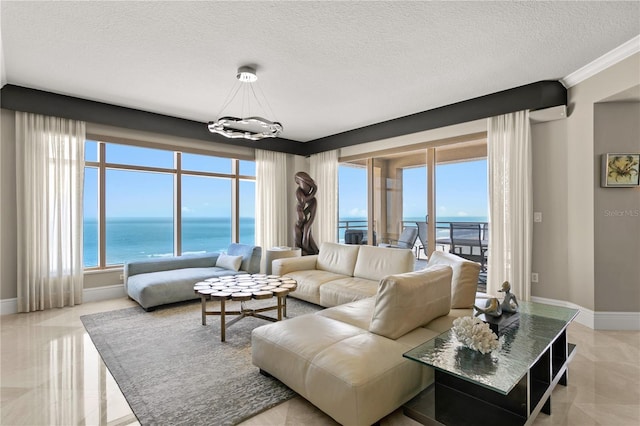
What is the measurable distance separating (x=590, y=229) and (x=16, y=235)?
22.2 ft

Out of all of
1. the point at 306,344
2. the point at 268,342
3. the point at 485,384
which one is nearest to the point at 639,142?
the point at 485,384

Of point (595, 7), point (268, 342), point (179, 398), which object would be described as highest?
point (595, 7)

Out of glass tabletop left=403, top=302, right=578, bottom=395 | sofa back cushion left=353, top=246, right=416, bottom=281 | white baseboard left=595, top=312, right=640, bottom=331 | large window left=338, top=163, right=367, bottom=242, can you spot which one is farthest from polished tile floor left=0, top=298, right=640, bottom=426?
large window left=338, top=163, right=367, bottom=242

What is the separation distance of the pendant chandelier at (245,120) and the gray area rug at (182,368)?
2.15m

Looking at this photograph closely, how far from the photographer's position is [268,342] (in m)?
2.11

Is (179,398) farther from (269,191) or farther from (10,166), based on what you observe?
(269,191)

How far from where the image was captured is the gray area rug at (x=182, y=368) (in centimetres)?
188

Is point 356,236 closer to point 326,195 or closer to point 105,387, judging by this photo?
point 326,195

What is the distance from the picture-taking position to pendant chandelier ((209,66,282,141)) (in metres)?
3.21

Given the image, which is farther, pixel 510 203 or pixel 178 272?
pixel 178 272

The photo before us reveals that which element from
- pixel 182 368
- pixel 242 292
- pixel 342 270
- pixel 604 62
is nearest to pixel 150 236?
pixel 342 270

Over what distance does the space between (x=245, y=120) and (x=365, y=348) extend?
249cm

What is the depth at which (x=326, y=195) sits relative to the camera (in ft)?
20.5

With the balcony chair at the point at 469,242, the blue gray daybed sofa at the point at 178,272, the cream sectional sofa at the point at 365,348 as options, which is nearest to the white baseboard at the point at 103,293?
the blue gray daybed sofa at the point at 178,272
